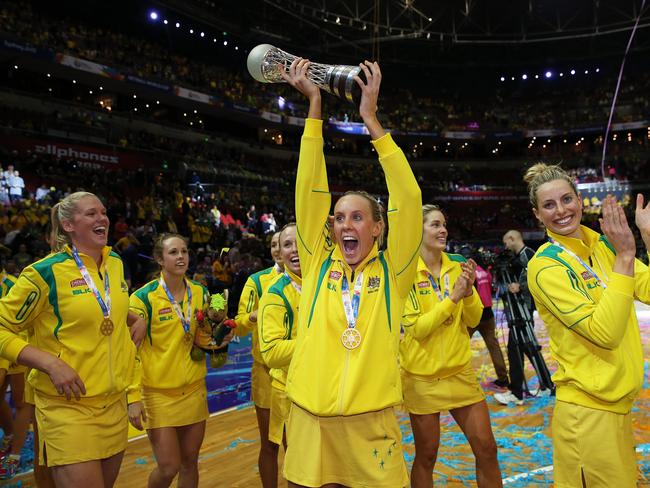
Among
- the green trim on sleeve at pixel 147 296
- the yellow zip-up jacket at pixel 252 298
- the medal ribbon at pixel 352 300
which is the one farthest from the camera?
the yellow zip-up jacket at pixel 252 298

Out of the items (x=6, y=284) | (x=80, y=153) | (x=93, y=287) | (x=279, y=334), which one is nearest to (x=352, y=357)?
(x=279, y=334)

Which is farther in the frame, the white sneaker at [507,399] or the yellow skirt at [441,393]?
the white sneaker at [507,399]

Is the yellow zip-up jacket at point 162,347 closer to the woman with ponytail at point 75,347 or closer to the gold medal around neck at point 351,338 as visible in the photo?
the woman with ponytail at point 75,347

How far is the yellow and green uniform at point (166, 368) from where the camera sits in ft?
10.6

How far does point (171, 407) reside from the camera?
127 inches

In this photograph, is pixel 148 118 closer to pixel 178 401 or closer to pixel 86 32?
pixel 86 32

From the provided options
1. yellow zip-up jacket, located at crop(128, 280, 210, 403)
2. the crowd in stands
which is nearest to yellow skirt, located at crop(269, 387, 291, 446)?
yellow zip-up jacket, located at crop(128, 280, 210, 403)

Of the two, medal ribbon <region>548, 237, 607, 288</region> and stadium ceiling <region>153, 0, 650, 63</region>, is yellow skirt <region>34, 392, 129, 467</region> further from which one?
stadium ceiling <region>153, 0, 650, 63</region>

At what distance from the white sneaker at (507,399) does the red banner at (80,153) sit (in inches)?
669

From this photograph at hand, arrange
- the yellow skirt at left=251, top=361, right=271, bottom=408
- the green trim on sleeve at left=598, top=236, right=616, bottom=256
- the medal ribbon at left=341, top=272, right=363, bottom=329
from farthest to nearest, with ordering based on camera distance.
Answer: the yellow skirt at left=251, top=361, right=271, bottom=408 < the green trim on sleeve at left=598, top=236, right=616, bottom=256 < the medal ribbon at left=341, top=272, right=363, bottom=329

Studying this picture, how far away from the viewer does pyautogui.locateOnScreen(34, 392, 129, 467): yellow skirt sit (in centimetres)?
249

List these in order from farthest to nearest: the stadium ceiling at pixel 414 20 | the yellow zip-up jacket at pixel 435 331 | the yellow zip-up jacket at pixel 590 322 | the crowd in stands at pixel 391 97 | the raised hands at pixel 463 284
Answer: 1. the stadium ceiling at pixel 414 20
2. the crowd in stands at pixel 391 97
3. the yellow zip-up jacket at pixel 435 331
4. the raised hands at pixel 463 284
5. the yellow zip-up jacket at pixel 590 322

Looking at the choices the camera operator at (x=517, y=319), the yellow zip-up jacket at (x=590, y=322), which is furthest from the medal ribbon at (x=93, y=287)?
the camera operator at (x=517, y=319)

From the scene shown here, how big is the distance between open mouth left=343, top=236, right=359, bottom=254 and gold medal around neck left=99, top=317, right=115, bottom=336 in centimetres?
142
